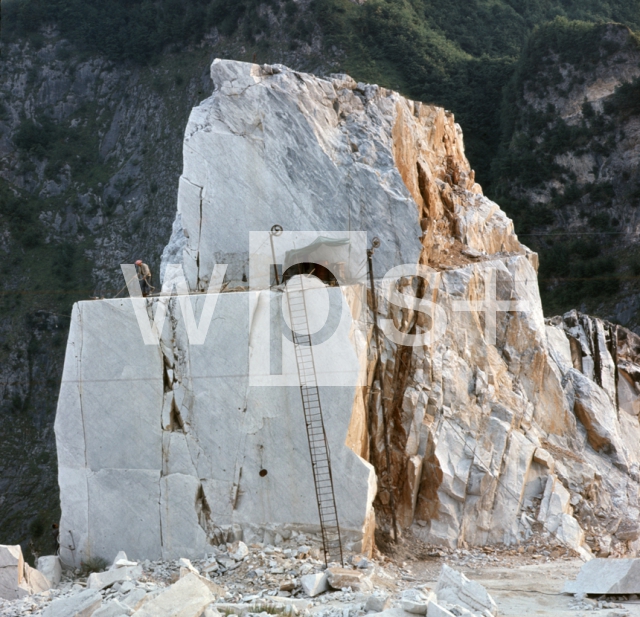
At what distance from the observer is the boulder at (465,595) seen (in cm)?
1001

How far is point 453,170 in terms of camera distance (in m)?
18.6

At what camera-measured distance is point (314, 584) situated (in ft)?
36.7

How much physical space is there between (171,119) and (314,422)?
1665 inches

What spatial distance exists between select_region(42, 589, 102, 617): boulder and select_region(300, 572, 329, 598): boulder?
260 centimetres

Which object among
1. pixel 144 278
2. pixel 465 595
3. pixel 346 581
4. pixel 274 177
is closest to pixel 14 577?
pixel 346 581

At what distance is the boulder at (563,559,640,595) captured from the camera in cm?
1085

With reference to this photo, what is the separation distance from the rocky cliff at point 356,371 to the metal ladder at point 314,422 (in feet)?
0.47

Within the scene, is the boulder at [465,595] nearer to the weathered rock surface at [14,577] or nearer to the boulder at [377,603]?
the boulder at [377,603]

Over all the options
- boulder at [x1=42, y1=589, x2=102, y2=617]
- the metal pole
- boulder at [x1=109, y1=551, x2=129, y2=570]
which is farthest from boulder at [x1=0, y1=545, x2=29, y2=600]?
the metal pole

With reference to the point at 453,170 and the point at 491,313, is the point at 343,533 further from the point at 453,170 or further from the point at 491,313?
the point at 453,170

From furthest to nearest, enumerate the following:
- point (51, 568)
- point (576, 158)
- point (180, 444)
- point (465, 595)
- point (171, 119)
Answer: point (171, 119) < point (576, 158) < point (180, 444) < point (51, 568) < point (465, 595)

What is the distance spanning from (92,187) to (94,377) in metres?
40.2

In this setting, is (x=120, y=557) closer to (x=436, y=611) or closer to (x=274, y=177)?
(x=436, y=611)

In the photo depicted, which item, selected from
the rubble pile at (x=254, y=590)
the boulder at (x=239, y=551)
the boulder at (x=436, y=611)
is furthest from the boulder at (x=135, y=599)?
the boulder at (x=436, y=611)
